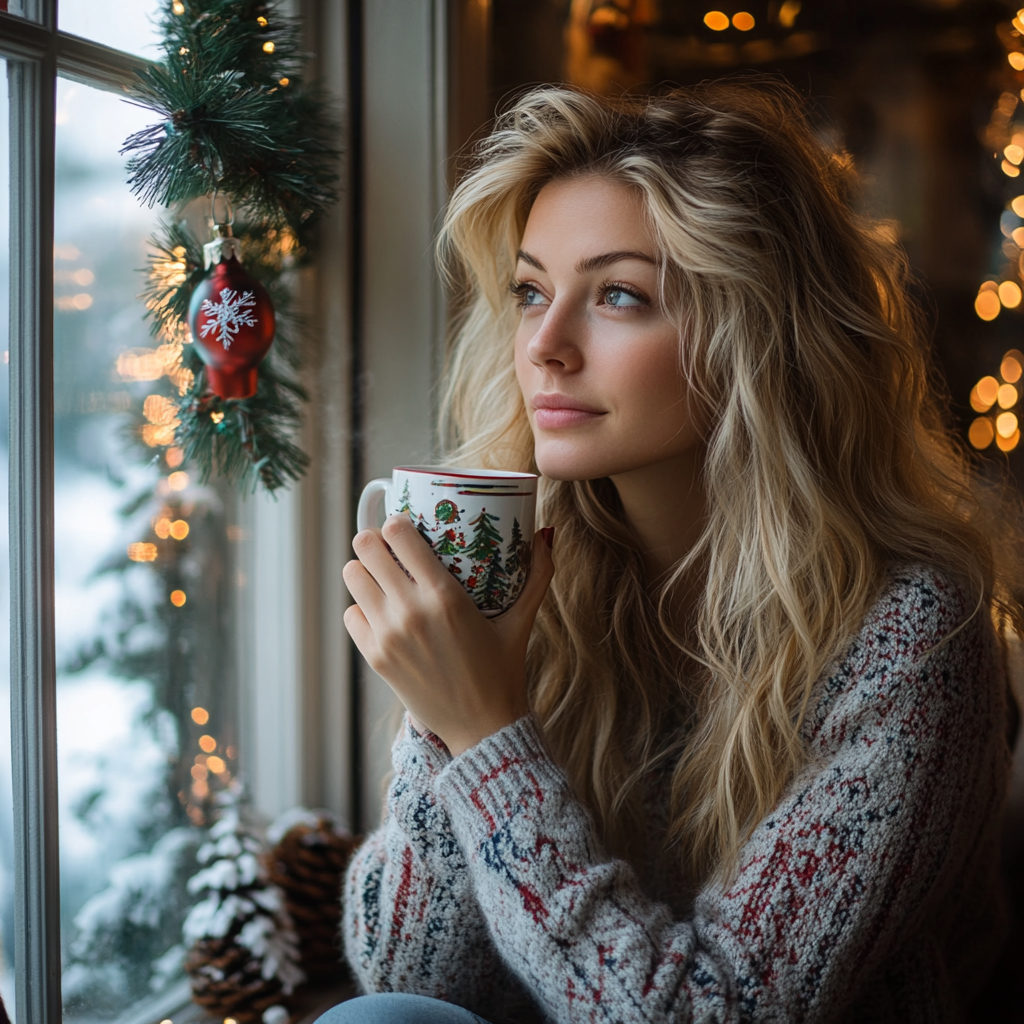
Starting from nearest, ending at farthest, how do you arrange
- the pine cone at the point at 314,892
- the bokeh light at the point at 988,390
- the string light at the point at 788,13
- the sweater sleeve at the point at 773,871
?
the sweater sleeve at the point at 773,871 → the pine cone at the point at 314,892 → the string light at the point at 788,13 → the bokeh light at the point at 988,390

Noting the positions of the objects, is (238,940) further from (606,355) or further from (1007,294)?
(1007,294)

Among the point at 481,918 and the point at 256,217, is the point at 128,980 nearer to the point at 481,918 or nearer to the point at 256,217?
the point at 481,918

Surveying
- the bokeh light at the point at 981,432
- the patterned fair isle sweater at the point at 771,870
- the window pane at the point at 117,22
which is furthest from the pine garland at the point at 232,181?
the bokeh light at the point at 981,432

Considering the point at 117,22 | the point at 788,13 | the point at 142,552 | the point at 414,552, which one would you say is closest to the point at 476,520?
the point at 414,552

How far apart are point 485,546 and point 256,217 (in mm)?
530

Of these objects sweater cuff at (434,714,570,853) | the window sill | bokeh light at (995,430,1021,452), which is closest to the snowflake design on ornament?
sweater cuff at (434,714,570,853)

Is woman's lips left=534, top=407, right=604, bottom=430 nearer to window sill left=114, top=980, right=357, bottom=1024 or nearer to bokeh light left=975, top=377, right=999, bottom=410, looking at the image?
window sill left=114, top=980, right=357, bottom=1024

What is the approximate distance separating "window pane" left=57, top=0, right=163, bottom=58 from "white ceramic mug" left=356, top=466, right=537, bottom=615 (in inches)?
22.7

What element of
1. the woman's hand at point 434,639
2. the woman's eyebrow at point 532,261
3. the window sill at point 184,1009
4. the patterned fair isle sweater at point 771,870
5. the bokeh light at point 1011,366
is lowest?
the window sill at point 184,1009

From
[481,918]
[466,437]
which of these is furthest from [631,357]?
[481,918]

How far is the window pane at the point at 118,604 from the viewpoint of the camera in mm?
949

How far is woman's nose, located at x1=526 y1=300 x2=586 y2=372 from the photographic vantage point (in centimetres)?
88

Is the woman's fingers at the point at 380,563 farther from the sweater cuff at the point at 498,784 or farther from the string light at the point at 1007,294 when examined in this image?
the string light at the point at 1007,294

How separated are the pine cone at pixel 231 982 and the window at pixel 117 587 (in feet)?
0.22
